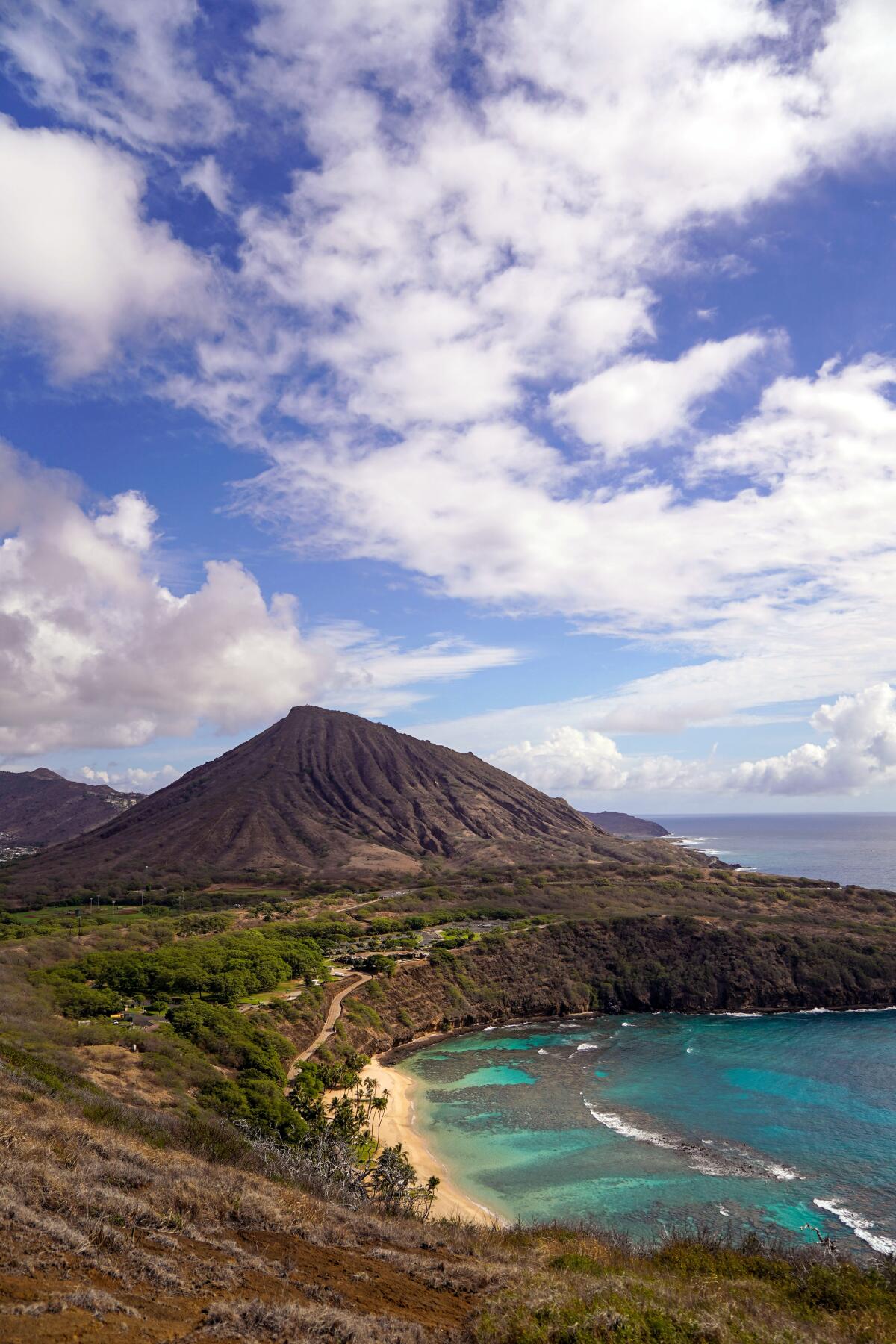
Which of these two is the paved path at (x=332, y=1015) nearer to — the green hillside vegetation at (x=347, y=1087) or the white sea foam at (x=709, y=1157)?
the green hillside vegetation at (x=347, y=1087)

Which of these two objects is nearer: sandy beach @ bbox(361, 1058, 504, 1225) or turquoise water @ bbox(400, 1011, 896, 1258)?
sandy beach @ bbox(361, 1058, 504, 1225)

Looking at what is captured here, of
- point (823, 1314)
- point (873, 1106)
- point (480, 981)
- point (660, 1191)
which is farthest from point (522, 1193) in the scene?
point (480, 981)

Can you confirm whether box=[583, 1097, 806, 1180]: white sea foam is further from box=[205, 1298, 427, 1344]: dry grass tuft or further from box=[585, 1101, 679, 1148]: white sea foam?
box=[205, 1298, 427, 1344]: dry grass tuft

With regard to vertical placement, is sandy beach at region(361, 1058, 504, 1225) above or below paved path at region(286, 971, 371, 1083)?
below

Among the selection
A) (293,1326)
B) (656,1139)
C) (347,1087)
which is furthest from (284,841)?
(293,1326)

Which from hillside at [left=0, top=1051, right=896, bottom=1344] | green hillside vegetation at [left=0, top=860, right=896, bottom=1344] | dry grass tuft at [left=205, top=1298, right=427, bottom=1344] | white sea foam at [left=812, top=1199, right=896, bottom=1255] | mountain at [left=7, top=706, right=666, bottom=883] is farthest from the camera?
mountain at [left=7, top=706, right=666, bottom=883]

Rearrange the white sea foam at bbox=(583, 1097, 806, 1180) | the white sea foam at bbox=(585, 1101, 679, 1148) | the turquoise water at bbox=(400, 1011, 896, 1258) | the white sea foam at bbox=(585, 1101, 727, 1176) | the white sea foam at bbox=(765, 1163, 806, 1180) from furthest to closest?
the white sea foam at bbox=(585, 1101, 679, 1148)
the white sea foam at bbox=(585, 1101, 727, 1176)
the white sea foam at bbox=(583, 1097, 806, 1180)
the white sea foam at bbox=(765, 1163, 806, 1180)
the turquoise water at bbox=(400, 1011, 896, 1258)

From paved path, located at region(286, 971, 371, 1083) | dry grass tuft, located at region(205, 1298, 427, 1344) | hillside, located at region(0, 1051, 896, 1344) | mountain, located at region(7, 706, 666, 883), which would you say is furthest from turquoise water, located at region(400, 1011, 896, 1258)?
mountain, located at region(7, 706, 666, 883)

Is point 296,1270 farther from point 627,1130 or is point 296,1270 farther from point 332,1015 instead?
point 332,1015

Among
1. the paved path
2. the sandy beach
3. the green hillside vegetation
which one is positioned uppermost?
the green hillside vegetation

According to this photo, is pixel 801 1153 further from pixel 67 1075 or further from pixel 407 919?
pixel 407 919
